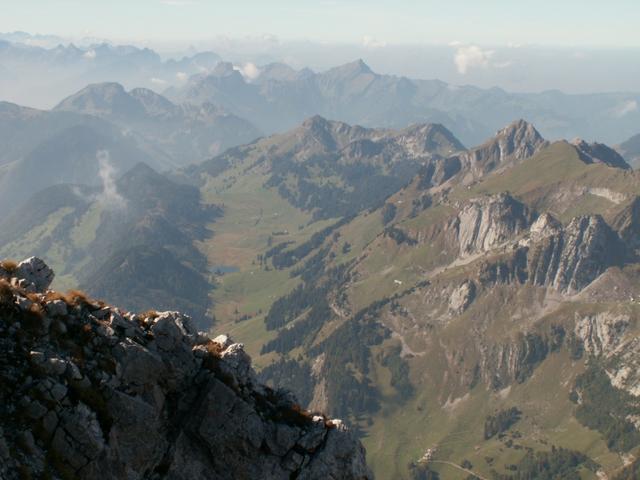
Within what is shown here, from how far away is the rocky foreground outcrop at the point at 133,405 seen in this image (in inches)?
1378

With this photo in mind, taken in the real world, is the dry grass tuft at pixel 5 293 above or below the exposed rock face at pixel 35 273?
above

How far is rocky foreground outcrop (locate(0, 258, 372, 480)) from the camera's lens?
35.0 metres

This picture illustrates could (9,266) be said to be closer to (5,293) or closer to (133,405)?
(5,293)

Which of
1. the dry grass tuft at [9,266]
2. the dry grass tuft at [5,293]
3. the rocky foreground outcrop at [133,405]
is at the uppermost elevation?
the dry grass tuft at [5,293]

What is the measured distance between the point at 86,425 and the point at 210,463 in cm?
1026

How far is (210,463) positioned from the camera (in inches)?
1657

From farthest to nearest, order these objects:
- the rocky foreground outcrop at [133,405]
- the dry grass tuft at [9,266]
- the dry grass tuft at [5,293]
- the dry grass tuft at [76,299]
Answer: the dry grass tuft at [9,266], the dry grass tuft at [76,299], the dry grass tuft at [5,293], the rocky foreground outcrop at [133,405]

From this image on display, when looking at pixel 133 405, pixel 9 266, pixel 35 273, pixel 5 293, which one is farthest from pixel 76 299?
pixel 9 266

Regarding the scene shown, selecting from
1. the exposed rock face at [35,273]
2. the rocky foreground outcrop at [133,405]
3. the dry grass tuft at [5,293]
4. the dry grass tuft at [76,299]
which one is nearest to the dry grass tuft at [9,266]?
the rocky foreground outcrop at [133,405]

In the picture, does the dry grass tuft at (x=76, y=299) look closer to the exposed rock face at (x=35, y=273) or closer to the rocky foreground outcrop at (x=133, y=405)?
the rocky foreground outcrop at (x=133, y=405)

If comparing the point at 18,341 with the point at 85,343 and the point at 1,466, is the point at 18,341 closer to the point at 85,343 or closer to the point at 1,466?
the point at 85,343

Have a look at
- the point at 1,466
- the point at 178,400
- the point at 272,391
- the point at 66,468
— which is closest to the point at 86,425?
the point at 66,468

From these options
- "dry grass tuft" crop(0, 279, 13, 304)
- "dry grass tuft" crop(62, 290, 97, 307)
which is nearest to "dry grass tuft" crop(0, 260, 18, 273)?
"dry grass tuft" crop(62, 290, 97, 307)

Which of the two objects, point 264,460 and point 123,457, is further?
point 264,460
